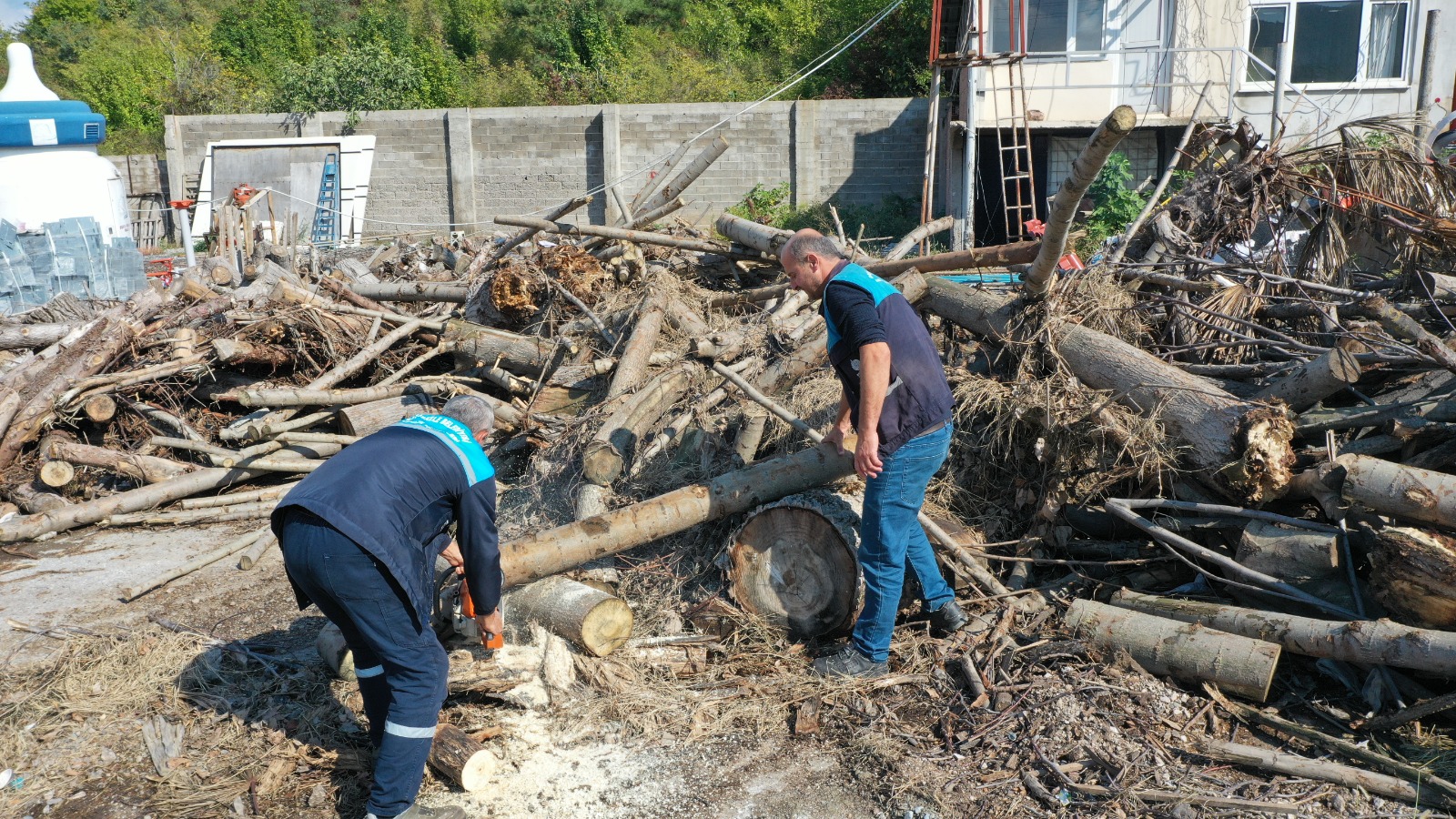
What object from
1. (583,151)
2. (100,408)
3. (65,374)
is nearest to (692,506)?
(100,408)

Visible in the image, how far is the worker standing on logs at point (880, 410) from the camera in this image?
3.90 m

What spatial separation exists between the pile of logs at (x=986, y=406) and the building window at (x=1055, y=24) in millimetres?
8327

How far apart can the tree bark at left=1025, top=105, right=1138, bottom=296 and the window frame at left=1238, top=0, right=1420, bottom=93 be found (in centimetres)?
1163

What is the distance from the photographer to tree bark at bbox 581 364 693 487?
5449mm

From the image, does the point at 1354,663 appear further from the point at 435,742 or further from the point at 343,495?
the point at 343,495

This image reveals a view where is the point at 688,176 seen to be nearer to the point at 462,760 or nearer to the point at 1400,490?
the point at 462,760

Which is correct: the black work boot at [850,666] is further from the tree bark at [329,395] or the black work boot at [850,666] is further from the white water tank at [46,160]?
the white water tank at [46,160]

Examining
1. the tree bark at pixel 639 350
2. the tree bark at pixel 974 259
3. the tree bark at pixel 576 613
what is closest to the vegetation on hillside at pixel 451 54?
the tree bark at pixel 974 259

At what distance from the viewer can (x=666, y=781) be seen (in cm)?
370

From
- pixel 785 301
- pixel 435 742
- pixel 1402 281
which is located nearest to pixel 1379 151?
pixel 1402 281

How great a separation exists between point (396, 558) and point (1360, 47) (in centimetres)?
1637

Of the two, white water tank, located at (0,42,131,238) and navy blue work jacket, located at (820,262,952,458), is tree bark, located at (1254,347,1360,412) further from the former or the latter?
white water tank, located at (0,42,131,238)

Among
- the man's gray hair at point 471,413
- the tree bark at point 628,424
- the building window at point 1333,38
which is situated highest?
the building window at point 1333,38

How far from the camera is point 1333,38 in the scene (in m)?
14.4
